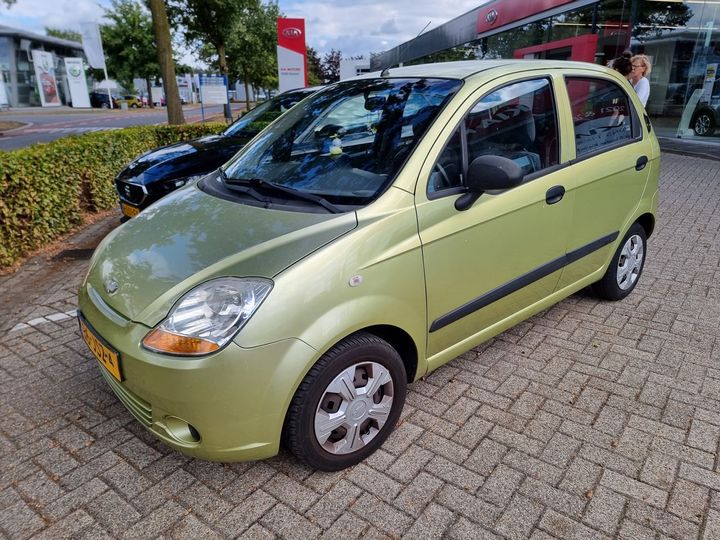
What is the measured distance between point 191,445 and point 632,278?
11.9 feet

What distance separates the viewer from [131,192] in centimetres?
559

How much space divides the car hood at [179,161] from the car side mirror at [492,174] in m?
3.93

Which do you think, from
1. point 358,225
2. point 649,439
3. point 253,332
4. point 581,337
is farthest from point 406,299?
point 581,337

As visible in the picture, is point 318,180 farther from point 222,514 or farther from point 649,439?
point 649,439

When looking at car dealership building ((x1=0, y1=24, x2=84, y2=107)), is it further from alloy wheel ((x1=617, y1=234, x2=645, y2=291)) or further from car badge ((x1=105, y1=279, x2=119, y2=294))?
alloy wheel ((x1=617, y1=234, x2=645, y2=291))

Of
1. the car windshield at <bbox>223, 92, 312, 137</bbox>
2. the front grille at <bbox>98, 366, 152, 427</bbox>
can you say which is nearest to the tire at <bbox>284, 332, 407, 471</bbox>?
the front grille at <bbox>98, 366, 152, 427</bbox>

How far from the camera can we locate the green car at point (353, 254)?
208 cm

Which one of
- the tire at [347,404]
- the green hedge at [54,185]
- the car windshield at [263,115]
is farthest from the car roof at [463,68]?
the car windshield at [263,115]

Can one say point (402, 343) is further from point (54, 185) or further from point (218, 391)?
point (54, 185)

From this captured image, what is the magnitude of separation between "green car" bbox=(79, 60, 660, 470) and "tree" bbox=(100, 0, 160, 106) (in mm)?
50178

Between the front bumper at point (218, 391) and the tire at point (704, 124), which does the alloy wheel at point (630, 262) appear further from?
the tire at point (704, 124)

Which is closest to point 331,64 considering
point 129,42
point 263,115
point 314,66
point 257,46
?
point 314,66

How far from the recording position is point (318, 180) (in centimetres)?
272

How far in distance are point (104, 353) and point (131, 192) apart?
369 cm
